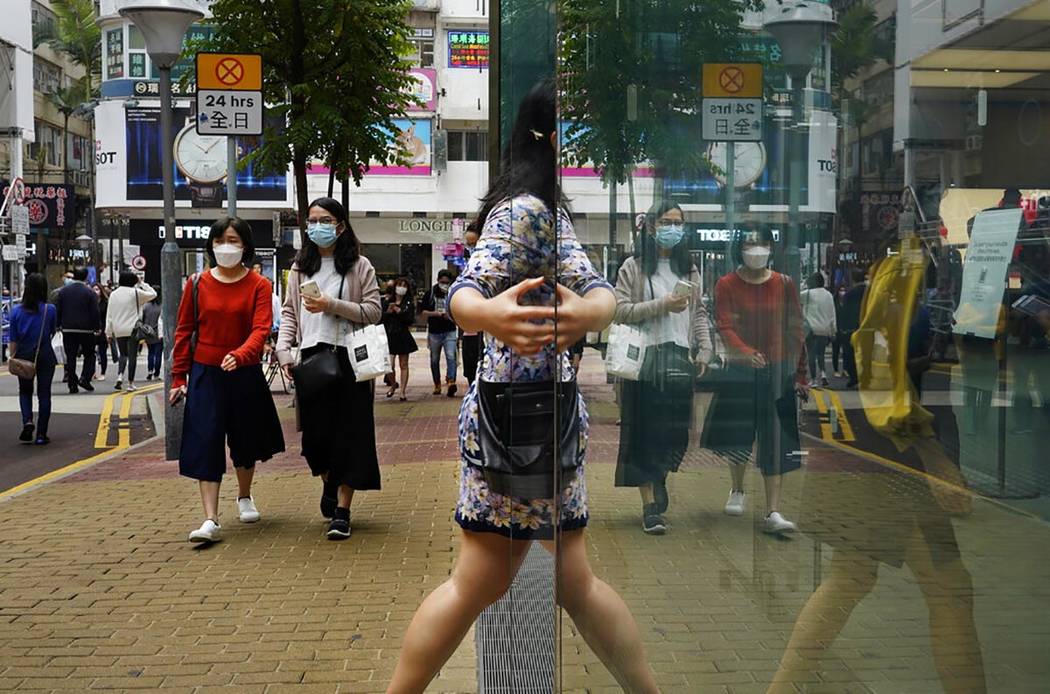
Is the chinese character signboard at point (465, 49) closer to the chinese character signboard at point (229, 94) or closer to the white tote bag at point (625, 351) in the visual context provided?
the chinese character signboard at point (229, 94)

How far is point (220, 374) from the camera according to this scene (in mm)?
6660

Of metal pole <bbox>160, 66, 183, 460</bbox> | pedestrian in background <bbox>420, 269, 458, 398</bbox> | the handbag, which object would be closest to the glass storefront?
metal pole <bbox>160, 66, 183, 460</bbox>

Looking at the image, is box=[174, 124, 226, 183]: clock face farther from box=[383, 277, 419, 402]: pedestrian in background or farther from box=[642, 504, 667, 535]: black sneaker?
box=[642, 504, 667, 535]: black sneaker

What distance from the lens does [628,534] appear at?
2.35 m

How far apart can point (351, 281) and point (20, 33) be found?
30.5 m

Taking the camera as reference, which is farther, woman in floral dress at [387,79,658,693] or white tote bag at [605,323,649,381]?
woman in floral dress at [387,79,658,693]

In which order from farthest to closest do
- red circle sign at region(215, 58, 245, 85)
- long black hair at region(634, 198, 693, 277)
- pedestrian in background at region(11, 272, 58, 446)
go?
pedestrian in background at region(11, 272, 58, 446) < red circle sign at region(215, 58, 245, 85) < long black hair at region(634, 198, 693, 277)

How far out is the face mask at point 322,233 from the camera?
6.52 metres

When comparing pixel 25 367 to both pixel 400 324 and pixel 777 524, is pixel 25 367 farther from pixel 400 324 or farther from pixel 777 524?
pixel 777 524

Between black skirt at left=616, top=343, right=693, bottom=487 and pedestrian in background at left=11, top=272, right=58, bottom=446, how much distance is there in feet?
35.1

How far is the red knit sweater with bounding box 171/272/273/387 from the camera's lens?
261 inches


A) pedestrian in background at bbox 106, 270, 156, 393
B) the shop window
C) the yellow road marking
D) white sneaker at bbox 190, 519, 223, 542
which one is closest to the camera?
white sneaker at bbox 190, 519, 223, 542

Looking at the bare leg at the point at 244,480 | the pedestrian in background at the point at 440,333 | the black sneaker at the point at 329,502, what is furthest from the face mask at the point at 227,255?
the pedestrian in background at the point at 440,333

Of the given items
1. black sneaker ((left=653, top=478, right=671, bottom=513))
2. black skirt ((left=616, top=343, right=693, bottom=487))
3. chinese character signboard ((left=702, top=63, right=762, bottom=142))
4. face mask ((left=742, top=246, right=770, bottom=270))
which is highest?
chinese character signboard ((left=702, top=63, right=762, bottom=142))
